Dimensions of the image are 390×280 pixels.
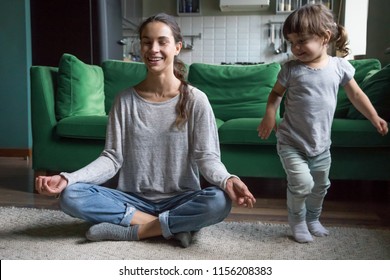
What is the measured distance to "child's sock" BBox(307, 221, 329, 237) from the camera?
1.41 metres

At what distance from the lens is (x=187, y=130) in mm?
1348

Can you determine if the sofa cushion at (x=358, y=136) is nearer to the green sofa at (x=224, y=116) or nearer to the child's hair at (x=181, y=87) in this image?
the green sofa at (x=224, y=116)

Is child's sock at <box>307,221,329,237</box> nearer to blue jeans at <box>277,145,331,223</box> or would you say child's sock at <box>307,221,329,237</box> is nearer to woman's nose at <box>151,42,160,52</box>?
blue jeans at <box>277,145,331,223</box>

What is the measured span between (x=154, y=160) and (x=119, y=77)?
1.21 meters

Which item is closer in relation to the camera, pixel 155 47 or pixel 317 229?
pixel 155 47

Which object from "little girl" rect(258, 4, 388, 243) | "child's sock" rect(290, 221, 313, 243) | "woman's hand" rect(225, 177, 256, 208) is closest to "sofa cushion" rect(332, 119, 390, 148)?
"little girl" rect(258, 4, 388, 243)

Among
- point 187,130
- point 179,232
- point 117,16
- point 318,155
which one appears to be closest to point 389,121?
point 318,155

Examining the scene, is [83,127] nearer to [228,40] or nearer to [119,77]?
[119,77]

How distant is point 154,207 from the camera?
4.46ft

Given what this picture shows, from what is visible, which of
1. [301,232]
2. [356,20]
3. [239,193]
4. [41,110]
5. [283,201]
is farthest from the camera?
[356,20]

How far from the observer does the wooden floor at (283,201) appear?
64.6 inches

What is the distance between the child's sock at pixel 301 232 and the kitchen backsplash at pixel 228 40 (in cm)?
379

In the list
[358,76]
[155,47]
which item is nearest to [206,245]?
[155,47]

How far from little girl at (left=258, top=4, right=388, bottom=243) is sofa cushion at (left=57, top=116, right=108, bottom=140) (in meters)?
0.92
